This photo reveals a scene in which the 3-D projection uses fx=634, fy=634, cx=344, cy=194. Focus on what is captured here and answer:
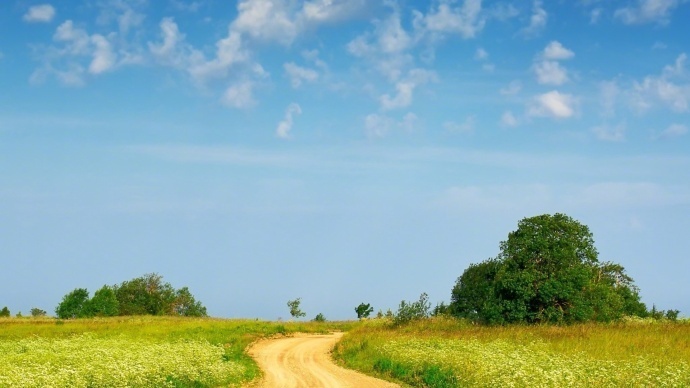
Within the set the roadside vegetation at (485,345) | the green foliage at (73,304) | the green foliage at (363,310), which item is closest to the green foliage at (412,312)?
the roadside vegetation at (485,345)

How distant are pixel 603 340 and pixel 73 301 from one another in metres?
92.0

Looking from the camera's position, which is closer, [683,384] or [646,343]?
[683,384]

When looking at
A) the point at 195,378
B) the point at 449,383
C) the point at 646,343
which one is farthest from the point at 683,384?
the point at 195,378

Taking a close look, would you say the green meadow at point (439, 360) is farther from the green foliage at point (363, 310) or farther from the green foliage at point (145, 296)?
the green foliage at point (145, 296)

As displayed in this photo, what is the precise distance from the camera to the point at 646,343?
29484 millimetres

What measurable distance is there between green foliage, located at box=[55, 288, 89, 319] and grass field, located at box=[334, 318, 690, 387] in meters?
73.1

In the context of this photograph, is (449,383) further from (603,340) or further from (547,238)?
(547,238)

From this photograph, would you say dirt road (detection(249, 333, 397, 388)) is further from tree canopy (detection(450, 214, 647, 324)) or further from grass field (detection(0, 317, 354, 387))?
tree canopy (detection(450, 214, 647, 324))

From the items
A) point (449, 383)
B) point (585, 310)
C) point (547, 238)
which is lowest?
point (449, 383)

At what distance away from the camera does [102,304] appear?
9869 centimetres

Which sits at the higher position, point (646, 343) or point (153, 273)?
point (153, 273)

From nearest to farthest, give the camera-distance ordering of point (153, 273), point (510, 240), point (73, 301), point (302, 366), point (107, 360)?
point (107, 360)
point (302, 366)
point (510, 240)
point (73, 301)
point (153, 273)

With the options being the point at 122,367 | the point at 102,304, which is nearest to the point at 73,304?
the point at 102,304

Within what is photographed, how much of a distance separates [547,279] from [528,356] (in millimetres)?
19154
